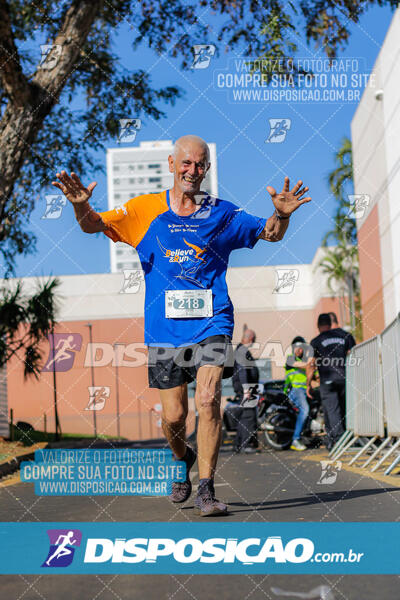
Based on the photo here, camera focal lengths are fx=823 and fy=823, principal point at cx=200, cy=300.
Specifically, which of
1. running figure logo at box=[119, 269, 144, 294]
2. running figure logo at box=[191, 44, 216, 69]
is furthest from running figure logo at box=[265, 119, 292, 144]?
running figure logo at box=[191, 44, 216, 69]

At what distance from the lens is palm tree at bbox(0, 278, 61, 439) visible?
47.5ft

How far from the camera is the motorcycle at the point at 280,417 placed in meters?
12.0

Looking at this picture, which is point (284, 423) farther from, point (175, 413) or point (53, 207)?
point (175, 413)

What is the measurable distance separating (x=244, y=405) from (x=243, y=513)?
7.83m

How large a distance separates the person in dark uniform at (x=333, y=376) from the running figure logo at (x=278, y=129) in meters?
3.39

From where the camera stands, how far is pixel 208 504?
4.20 m

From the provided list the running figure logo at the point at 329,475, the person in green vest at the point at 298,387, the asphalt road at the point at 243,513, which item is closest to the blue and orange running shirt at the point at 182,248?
the asphalt road at the point at 243,513

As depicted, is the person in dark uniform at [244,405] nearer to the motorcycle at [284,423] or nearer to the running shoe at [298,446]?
the motorcycle at [284,423]

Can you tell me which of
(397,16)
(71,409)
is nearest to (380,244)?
(397,16)

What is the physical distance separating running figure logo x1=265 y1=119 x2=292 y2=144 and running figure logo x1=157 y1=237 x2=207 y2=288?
3.20m

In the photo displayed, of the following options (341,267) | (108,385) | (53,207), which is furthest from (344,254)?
(53,207)

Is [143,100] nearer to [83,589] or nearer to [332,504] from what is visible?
[332,504]

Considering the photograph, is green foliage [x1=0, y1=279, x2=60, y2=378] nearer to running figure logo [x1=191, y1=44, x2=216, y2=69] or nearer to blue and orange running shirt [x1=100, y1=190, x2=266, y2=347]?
running figure logo [x1=191, y1=44, x2=216, y2=69]

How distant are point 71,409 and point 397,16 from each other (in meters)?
34.3
